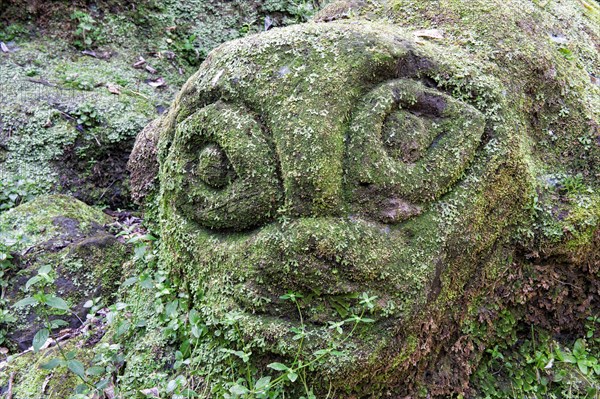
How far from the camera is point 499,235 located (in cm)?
276

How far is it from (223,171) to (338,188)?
1.92ft

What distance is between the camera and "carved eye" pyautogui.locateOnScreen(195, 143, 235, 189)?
2.62 meters

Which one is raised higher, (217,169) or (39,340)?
(217,169)

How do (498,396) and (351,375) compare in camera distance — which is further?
(498,396)

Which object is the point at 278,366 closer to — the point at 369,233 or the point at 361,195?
the point at 369,233

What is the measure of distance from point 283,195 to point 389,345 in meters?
0.83

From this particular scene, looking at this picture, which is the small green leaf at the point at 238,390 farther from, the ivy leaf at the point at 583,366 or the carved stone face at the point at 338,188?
the ivy leaf at the point at 583,366

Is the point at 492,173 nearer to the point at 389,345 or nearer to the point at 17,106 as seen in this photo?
the point at 389,345

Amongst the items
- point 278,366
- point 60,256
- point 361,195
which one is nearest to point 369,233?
point 361,195

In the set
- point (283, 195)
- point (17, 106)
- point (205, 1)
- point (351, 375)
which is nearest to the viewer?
point (351, 375)

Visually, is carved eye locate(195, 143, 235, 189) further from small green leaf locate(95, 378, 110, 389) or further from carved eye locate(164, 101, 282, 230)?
small green leaf locate(95, 378, 110, 389)

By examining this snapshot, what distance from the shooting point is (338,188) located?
2.46m

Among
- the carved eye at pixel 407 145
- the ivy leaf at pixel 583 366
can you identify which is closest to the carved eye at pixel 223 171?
the carved eye at pixel 407 145

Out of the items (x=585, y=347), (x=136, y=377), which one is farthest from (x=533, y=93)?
(x=136, y=377)
